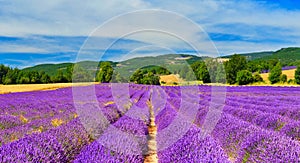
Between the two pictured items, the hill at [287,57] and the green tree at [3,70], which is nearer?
the green tree at [3,70]

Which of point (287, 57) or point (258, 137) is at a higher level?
point (287, 57)

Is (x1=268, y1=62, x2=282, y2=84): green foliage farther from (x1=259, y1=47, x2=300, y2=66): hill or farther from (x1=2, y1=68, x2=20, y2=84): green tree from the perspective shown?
(x1=259, y1=47, x2=300, y2=66): hill

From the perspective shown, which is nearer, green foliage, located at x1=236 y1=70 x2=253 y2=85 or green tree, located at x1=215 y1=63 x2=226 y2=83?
green tree, located at x1=215 y1=63 x2=226 y2=83

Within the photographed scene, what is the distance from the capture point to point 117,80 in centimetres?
3009

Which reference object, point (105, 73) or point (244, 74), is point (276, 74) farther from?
point (105, 73)

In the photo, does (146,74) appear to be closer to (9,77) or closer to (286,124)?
(9,77)

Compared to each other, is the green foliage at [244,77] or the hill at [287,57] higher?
the hill at [287,57]

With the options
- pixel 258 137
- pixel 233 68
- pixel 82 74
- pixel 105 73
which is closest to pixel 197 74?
pixel 233 68

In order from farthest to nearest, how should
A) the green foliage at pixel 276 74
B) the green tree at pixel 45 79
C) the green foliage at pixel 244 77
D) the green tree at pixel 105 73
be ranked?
the green tree at pixel 45 79 → the green tree at pixel 105 73 → the green foliage at pixel 244 77 → the green foliage at pixel 276 74

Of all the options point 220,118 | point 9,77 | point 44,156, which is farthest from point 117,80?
point 9,77

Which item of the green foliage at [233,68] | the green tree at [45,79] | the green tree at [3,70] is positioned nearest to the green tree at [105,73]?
the green tree at [45,79]

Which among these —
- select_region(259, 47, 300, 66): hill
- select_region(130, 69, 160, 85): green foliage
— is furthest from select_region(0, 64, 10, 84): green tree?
select_region(259, 47, 300, 66): hill

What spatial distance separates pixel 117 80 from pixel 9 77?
3856 centimetres

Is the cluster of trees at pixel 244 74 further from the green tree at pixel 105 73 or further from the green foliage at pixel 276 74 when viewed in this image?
the green tree at pixel 105 73
